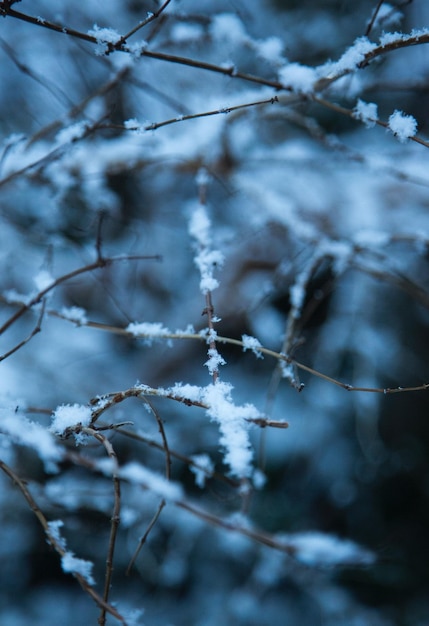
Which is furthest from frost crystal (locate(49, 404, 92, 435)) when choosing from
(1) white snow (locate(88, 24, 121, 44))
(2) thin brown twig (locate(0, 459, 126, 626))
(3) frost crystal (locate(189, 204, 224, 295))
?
(1) white snow (locate(88, 24, 121, 44))

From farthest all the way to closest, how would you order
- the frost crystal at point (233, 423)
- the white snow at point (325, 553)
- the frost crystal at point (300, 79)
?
1. the frost crystal at point (300, 79)
2. the white snow at point (325, 553)
3. the frost crystal at point (233, 423)

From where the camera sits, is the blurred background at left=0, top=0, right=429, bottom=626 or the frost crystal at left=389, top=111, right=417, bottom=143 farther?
the blurred background at left=0, top=0, right=429, bottom=626

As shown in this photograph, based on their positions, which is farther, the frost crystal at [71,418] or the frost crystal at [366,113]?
the frost crystal at [366,113]

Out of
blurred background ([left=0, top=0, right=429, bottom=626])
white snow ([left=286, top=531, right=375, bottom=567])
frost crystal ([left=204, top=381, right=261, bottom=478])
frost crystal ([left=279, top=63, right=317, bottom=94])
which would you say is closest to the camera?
frost crystal ([left=204, top=381, right=261, bottom=478])

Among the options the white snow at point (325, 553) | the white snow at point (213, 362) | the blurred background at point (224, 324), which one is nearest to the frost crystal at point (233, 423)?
the white snow at point (213, 362)

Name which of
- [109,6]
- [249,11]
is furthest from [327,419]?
[109,6]

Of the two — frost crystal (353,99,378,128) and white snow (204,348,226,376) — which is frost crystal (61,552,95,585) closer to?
white snow (204,348,226,376)

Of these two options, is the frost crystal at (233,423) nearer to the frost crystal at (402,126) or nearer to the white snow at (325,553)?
the white snow at (325,553)

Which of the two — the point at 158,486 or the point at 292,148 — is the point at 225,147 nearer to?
the point at 292,148
